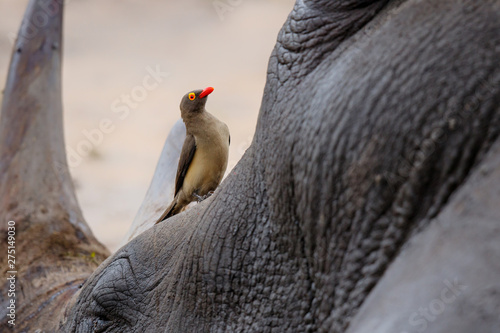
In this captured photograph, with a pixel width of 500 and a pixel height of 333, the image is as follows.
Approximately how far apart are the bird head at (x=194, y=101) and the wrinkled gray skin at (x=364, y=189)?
0.98 m

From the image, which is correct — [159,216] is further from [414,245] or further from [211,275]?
[414,245]

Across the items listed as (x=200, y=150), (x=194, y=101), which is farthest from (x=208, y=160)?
(x=194, y=101)

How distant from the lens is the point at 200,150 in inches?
93.8

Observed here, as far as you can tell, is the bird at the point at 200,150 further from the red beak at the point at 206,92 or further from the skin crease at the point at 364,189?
the skin crease at the point at 364,189

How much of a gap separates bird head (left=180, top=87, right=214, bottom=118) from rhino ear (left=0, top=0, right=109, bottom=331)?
76cm

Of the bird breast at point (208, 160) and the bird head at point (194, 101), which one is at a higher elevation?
the bird head at point (194, 101)

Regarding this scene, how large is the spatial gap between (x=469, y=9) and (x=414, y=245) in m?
0.40

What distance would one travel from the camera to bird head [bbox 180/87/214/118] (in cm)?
230

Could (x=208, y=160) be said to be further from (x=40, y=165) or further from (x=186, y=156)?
(x=40, y=165)

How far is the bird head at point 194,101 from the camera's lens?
2.30 m

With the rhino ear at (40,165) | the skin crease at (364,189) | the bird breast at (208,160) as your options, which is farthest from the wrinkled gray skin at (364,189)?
the rhino ear at (40,165)

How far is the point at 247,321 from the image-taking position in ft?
4.07

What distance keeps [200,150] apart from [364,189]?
4.79 feet

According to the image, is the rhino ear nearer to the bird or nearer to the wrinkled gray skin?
the bird
